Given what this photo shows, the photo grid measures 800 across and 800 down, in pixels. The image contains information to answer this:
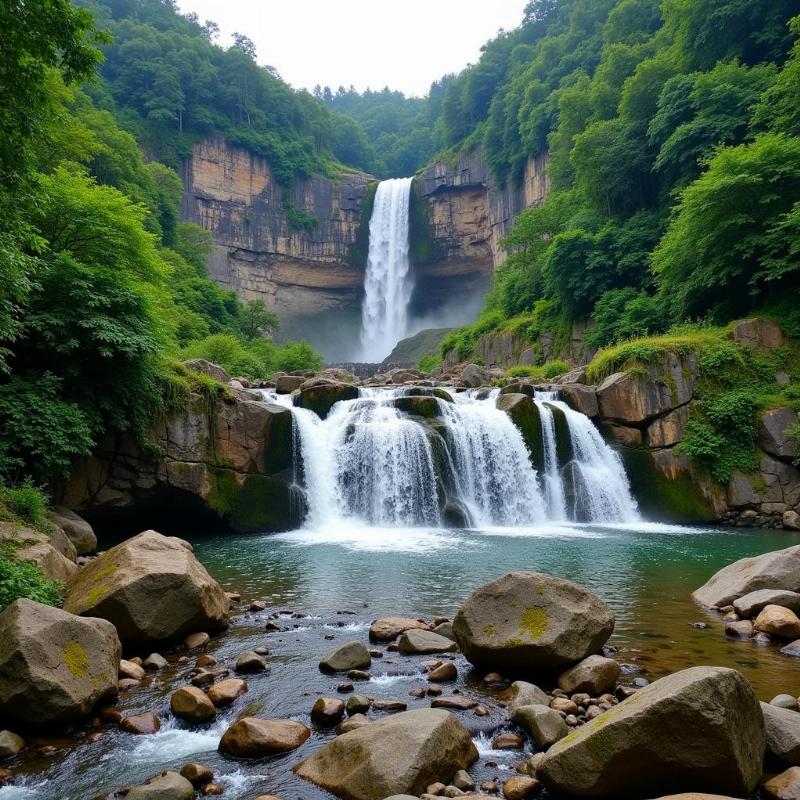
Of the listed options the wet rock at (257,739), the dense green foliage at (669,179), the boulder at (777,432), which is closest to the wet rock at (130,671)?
the wet rock at (257,739)

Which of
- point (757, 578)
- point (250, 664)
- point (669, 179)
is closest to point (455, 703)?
point (250, 664)

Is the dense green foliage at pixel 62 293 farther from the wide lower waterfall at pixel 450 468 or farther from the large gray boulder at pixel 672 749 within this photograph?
the large gray boulder at pixel 672 749

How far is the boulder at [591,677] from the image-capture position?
4602 millimetres

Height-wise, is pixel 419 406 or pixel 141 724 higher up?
pixel 419 406

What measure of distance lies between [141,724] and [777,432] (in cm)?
1740

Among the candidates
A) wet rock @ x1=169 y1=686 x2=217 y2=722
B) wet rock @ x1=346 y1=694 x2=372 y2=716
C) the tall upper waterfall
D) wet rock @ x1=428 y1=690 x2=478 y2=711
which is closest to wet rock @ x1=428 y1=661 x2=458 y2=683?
wet rock @ x1=428 y1=690 x2=478 y2=711

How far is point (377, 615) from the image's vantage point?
23.1 ft

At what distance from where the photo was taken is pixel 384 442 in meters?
16.2

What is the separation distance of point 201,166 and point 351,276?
1502 centimetres

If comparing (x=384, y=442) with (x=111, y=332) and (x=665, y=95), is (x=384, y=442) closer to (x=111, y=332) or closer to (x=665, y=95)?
(x=111, y=332)

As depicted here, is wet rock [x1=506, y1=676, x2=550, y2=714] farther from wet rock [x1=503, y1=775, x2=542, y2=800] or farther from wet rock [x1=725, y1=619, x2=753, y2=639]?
wet rock [x1=725, y1=619, x2=753, y2=639]

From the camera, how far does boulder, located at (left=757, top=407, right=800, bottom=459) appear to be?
16.3m

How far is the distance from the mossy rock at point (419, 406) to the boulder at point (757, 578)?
10.1 meters

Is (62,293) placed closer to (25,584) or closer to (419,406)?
(25,584)
